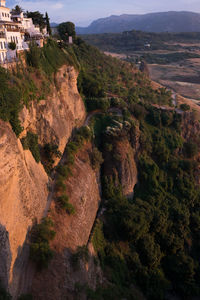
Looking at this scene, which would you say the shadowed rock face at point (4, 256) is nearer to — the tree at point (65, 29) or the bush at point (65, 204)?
the bush at point (65, 204)

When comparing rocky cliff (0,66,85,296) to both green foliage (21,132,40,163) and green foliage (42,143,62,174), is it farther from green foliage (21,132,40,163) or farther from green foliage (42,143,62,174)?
green foliage (42,143,62,174)

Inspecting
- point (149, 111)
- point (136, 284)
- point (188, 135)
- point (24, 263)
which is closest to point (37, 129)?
point (24, 263)

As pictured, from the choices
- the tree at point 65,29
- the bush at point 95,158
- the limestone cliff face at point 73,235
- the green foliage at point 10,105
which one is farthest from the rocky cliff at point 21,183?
the tree at point 65,29

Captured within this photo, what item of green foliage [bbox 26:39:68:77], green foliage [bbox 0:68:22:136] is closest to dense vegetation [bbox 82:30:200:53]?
green foliage [bbox 26:39:68:77]

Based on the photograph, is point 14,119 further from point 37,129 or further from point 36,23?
point 36,23

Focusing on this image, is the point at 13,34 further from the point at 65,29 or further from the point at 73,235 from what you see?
the point at 65,29

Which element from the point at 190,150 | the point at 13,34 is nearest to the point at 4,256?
the point at 13,34
